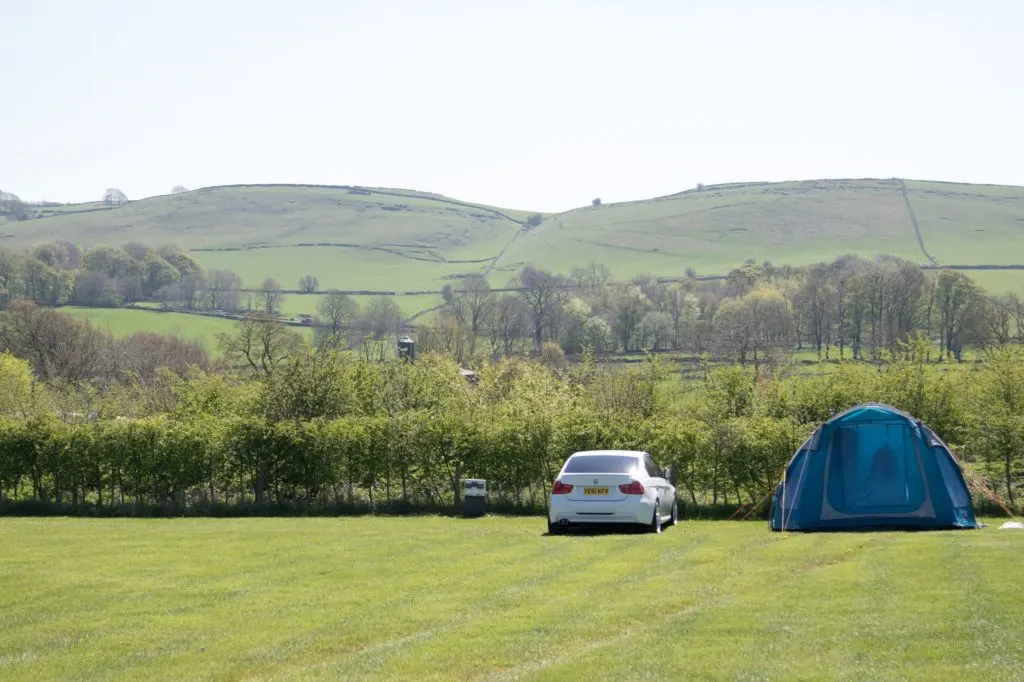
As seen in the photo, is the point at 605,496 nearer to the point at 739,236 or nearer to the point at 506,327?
the point at 506,327

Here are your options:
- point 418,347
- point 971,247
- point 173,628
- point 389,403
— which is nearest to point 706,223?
point 971,247

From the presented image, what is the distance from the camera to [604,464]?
1969 centimetres

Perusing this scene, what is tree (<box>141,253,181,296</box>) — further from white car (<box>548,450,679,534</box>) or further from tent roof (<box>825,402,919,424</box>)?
tent roof (<box>825,402,919,424</box>)

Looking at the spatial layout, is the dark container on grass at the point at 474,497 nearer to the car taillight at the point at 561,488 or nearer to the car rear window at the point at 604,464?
the car rear window at the point at 604,464

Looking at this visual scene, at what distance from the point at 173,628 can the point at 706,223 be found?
18346cm

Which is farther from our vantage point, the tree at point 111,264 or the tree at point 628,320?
the tree at point 111,264

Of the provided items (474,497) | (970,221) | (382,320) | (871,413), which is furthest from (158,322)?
(970,221)

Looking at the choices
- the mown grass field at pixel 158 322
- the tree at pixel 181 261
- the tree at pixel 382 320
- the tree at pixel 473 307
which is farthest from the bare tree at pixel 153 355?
the tree at pixel 181 261

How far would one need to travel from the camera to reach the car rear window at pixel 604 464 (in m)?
19.6

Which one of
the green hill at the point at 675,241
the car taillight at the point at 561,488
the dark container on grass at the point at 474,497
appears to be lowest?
the dark container on grass at the point at 474,497

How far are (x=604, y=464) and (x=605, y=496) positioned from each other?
2.66 ft

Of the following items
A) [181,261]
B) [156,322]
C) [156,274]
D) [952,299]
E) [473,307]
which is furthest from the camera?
[181,261]

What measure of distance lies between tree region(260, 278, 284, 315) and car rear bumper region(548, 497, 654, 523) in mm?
107977

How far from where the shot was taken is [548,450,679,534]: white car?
1903 cm
